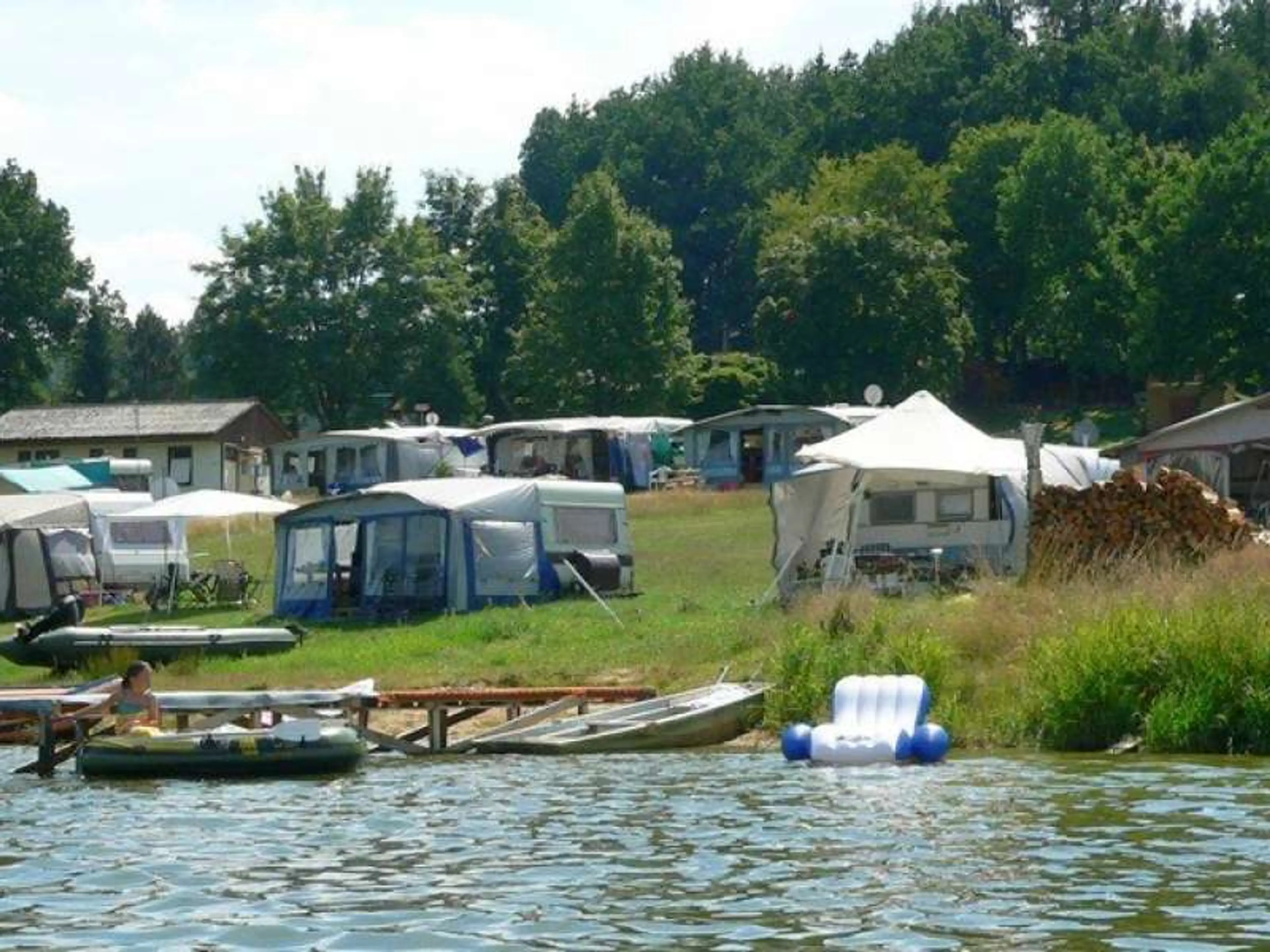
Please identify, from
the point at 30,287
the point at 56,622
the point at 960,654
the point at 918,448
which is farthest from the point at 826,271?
the point at 960,654

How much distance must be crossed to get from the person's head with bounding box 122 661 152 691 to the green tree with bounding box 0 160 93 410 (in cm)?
8065

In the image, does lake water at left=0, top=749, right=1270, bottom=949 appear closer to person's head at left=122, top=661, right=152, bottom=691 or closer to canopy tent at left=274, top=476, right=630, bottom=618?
person's head at left=122, top=661, right=152, bottom=691

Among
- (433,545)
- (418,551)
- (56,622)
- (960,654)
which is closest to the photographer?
(960,654)

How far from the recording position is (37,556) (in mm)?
49125

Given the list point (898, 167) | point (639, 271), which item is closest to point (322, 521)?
point (639, 271)

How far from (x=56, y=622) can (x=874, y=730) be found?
55.5 ft

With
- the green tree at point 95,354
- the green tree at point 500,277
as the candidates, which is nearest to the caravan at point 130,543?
the green tree at point 500,277

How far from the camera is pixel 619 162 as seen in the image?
13888 cm

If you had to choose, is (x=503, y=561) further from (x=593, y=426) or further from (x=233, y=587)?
(x=593, y=426)

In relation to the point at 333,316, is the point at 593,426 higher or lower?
lower

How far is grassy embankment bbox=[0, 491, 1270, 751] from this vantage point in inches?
1006

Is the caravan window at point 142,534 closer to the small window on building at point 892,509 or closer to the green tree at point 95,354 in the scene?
the small window on building at point 892,509

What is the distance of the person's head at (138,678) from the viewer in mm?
27312

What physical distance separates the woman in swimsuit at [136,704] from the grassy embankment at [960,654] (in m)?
5.96
